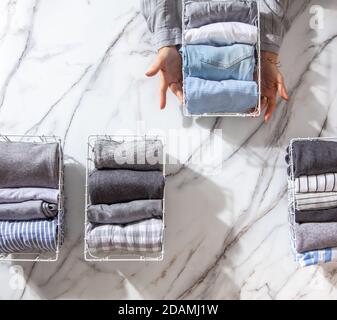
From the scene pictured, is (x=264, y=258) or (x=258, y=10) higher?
(x=258, y=10)

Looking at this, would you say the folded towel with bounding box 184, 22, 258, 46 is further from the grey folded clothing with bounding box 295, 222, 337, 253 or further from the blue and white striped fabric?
the blue and white striped fabric

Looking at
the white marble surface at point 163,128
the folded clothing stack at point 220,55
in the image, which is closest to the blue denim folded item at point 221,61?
the folded clothing stack at point 220,55

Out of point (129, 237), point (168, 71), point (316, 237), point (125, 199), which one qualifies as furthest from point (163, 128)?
point (316, 237)

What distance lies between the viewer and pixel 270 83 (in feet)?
5.59

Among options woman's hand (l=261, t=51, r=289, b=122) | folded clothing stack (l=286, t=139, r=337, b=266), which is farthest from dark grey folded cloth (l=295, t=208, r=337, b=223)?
woman's hand (l=261, t=51, r=289, b=122)

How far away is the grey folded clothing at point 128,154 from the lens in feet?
5.29

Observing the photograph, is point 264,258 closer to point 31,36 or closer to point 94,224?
point 94,224

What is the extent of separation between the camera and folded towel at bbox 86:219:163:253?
1.59m

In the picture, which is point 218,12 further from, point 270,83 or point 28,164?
point 28,164

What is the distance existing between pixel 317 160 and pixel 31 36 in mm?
1078

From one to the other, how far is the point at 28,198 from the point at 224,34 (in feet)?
2.70

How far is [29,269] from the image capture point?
1.76 m

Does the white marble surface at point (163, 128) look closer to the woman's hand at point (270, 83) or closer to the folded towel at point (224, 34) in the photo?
the woman's hand at point (270, 83)
